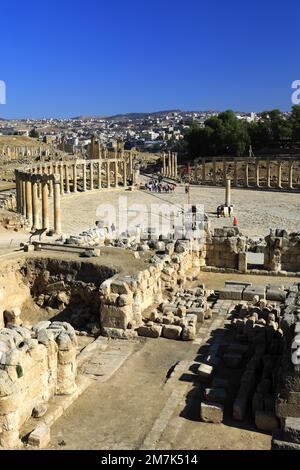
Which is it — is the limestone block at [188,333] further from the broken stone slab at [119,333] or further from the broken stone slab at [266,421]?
the broken stone slab at [266,421]

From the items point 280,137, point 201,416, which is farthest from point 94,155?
point 201,416

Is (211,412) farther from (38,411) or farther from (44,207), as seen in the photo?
(44,207)

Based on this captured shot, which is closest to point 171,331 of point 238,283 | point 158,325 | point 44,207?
point 158,325

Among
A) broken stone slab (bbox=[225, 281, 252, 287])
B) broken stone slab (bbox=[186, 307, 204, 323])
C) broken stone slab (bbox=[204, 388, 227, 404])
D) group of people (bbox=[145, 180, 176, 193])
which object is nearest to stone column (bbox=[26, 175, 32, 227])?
broken stone slab (bbox=[225, 281, 252, 287])

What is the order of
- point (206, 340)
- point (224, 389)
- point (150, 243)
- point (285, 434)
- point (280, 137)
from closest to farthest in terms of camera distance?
point (285, 434), point (224, 389), point (206, 340), point (150, 243), point (280, 137)

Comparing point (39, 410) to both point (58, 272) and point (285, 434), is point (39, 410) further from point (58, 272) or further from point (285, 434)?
point (58, 272)

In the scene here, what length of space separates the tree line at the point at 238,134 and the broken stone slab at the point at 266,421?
6351 centimetres

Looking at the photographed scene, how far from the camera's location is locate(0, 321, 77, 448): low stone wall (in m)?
9.45

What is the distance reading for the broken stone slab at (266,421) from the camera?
10.2m

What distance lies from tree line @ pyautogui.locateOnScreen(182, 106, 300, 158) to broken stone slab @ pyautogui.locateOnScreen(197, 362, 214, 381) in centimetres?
6150

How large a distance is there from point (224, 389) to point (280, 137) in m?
67.3

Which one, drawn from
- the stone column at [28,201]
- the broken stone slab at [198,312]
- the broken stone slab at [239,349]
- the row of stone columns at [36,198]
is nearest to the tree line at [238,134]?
the row of stone columns at [36,198]

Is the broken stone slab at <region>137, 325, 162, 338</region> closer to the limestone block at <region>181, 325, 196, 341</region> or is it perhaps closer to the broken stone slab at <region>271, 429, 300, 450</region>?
the limestone block at <region>181, 325, 196, 341</region>

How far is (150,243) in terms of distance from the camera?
→ 21.6 m
